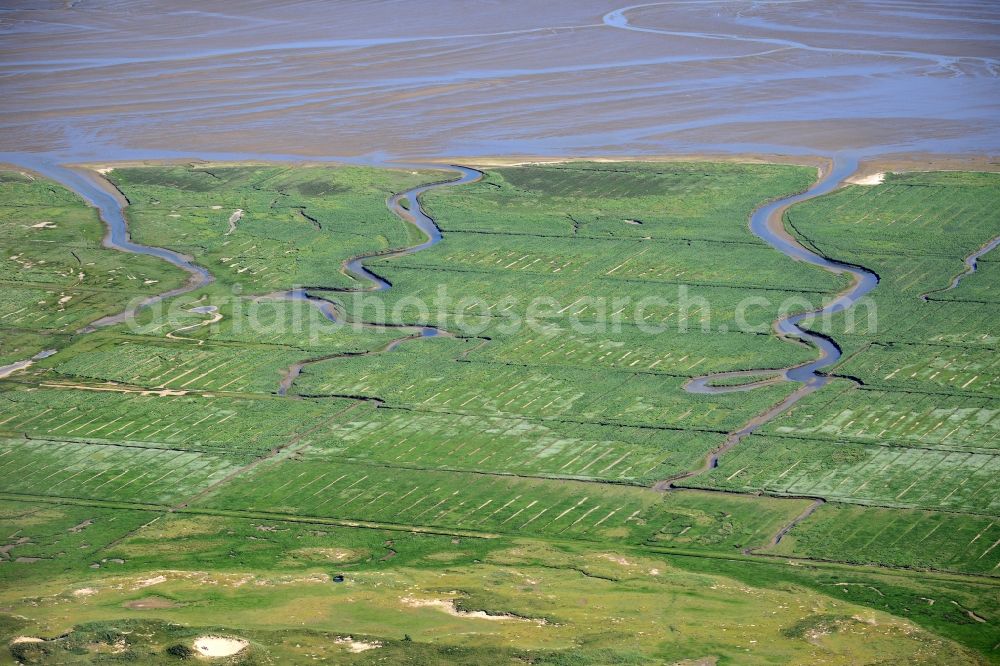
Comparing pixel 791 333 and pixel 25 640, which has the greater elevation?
pixel 791 333

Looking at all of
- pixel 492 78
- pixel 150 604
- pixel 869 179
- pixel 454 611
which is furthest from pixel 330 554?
pixel 492 78

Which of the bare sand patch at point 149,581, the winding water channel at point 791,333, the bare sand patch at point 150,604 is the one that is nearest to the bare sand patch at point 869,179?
the winding water channel at point 791,333

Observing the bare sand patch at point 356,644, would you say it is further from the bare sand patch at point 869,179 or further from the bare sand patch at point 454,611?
the bare sand patch at point 869,179

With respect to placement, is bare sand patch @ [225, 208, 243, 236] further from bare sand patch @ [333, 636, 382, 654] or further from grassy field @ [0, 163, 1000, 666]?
bare sand patch @ [333, 636, 382, 654]

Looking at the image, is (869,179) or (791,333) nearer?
(791,333)

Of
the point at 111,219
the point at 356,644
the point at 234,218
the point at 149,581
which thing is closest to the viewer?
the point at 356,644

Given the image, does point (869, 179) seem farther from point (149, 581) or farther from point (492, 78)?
point (149, 581)

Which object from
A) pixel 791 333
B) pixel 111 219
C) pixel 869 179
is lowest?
pixel 791 333

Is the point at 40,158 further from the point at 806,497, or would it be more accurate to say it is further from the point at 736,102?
the point at 806,497
